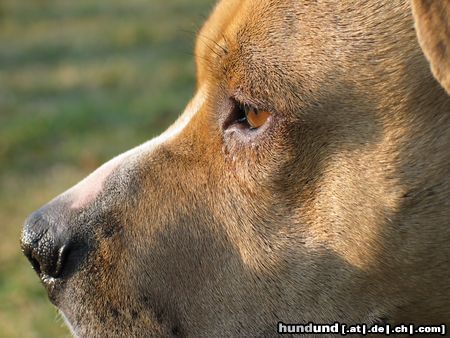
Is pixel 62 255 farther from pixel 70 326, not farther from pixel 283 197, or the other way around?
pixel 283 197

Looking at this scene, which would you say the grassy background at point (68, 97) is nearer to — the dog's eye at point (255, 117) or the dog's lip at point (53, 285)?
the dog's eye at point (255, 117)

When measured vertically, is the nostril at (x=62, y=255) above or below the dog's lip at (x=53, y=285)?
above

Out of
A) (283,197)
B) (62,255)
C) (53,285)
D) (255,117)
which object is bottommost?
(53,285)

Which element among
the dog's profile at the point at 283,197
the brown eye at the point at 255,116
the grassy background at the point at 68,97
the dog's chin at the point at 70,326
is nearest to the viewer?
the dog's profile at the point at 283,197

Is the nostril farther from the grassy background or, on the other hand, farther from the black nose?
the grassy background

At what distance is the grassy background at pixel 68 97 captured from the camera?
21.0 ft

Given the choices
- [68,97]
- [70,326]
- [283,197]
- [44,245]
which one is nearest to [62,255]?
[44,245]

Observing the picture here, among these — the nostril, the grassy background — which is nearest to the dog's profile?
the nostril

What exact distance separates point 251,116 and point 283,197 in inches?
14.2

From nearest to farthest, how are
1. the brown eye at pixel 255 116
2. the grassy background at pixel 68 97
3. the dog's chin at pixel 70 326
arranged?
the brown eye at pixel 255 116
the dog's chin at pixel 70 326
the grassy background at pixel 68 97

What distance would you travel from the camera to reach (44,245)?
3402mm

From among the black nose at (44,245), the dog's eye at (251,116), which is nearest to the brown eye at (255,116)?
the dog's eye at (251,116)

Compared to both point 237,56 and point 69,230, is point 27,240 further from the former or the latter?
point 237,56

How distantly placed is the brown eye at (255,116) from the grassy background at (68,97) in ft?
3.51
